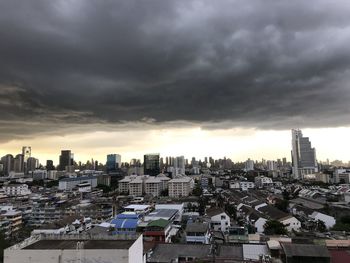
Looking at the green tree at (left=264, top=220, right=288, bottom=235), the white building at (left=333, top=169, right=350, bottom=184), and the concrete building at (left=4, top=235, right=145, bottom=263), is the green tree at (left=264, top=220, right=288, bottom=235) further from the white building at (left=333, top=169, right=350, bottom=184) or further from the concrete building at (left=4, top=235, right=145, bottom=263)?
the white building at (left=333, top=169, right=350, bottom=184)

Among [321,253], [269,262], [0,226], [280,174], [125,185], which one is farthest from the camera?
[280,174]

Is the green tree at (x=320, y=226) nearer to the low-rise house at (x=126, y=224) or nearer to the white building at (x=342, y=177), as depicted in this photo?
the low-rise house at (x=126, y=224)

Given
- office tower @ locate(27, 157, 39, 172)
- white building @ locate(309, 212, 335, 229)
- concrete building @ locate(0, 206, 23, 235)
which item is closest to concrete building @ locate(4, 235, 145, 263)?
concrete building @ locate(0, 206, 23, 235)

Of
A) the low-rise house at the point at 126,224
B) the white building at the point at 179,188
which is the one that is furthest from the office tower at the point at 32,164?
the low-rise house at the point at 126,224

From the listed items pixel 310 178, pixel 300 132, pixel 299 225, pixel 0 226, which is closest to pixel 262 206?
pixel 299 225

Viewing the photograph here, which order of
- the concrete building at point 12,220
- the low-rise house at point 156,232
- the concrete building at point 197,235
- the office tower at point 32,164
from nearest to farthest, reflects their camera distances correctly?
1. the concrete building at point 197,235
2. the low-rise house at point 156,232
3. the concrete building at point 12,220
4. the office tower at point 32,164

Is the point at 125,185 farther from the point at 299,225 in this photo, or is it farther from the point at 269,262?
the point at 269,262

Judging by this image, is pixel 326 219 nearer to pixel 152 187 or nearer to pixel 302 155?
pixel 152 187
